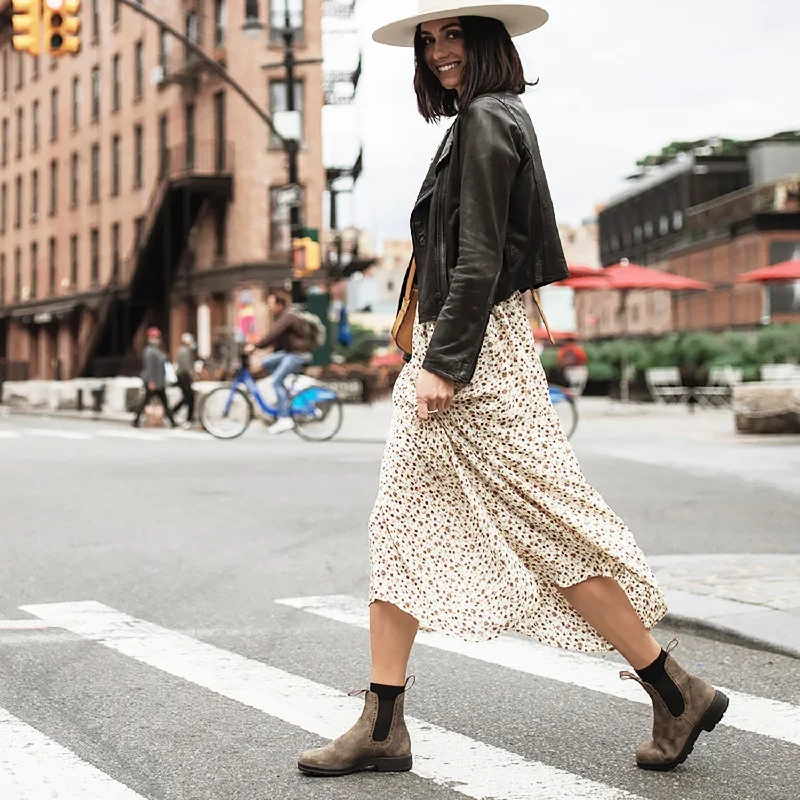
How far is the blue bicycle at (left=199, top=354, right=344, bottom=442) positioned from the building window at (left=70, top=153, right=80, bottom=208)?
3718 cm

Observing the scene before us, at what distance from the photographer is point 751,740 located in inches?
154

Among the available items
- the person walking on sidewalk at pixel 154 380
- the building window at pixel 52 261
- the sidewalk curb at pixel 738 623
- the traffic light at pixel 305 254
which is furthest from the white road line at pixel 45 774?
the building window at pixel 52 261

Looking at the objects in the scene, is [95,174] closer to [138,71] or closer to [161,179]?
[138,71]

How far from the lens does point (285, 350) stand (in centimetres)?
1831

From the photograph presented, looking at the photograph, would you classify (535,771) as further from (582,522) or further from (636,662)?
(582,522)

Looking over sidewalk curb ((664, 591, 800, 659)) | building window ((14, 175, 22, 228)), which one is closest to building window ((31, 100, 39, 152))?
building window ((14, 175, 22, 228))

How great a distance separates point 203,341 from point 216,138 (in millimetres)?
6023

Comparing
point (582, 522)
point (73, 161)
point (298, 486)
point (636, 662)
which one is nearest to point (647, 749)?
point (636, 662)

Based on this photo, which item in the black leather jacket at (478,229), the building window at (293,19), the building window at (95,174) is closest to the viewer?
the black leather jacket at (478,229)

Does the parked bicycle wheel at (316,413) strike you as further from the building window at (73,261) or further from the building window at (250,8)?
the building window at (73,261)

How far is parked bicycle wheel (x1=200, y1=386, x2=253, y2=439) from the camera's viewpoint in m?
19.0

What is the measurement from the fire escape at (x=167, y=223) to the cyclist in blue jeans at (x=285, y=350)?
23892mm

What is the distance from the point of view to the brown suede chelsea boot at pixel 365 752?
3.56 metres

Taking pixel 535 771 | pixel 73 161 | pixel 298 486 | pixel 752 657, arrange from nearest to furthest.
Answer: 1. pixel 535 771
2. pixel 752 657
3. pixel 298 486
4. pixel 73 161
